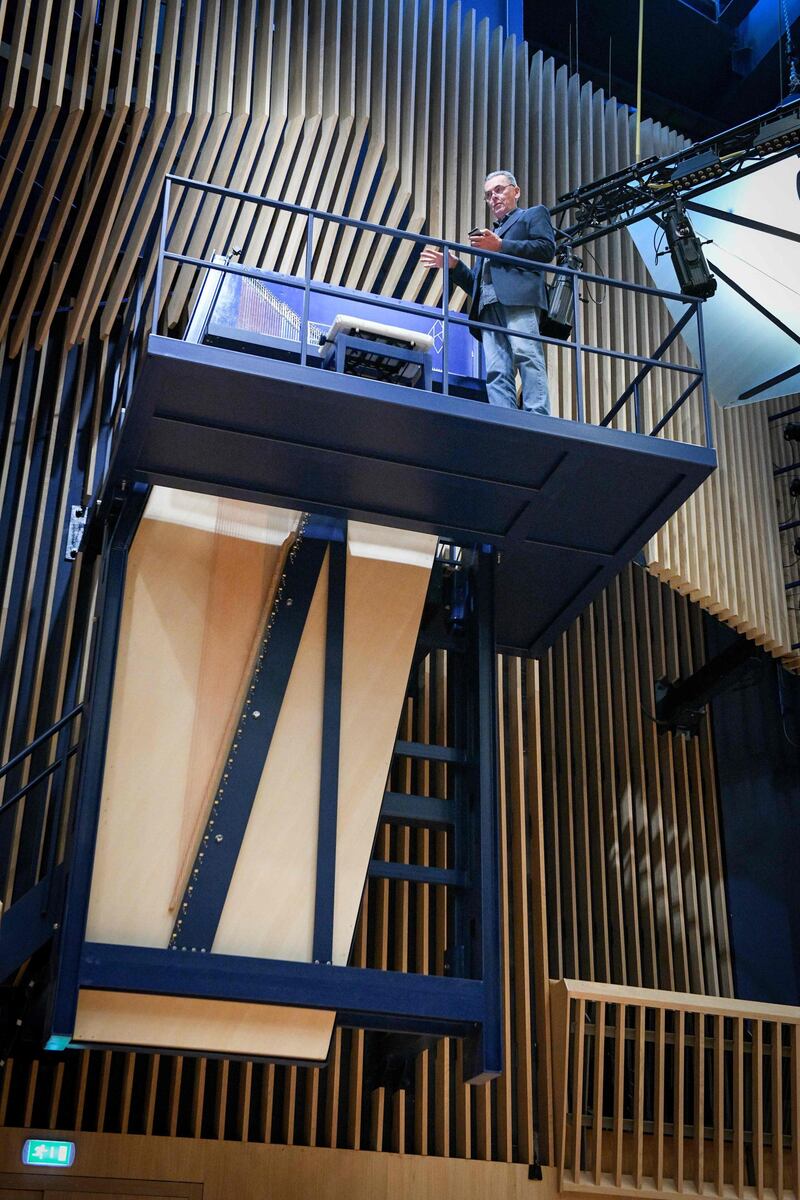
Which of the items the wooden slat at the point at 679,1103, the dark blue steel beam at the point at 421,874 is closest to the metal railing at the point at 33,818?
the dark blue steel beam at the point at 421,874

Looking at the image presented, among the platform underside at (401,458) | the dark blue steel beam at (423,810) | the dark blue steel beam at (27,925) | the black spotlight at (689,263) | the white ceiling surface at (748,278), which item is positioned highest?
the white ceiling surface at (748,278)

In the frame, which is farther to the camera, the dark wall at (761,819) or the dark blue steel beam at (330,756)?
the dark wall at (761,819)

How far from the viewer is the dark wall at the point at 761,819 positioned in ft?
30.3

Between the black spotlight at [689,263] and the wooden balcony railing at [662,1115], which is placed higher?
the black spotlight at [689,263]

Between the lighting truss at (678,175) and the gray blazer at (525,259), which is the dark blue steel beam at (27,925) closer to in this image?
the gray blazer at (525,259)

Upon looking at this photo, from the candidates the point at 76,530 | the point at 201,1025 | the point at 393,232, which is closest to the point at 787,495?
the point at 393,232

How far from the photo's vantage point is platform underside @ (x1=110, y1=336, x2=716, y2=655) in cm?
537

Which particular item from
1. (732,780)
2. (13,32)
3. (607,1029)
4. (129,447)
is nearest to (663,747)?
(732,780)

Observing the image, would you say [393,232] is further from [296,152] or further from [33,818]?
[33,818]

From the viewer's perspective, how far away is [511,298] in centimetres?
611

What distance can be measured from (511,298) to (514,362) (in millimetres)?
317

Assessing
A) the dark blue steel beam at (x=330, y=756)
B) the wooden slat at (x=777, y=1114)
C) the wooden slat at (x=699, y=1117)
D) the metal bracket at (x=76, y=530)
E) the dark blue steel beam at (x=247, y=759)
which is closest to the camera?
the dark blue steel beam at (x=247, y=759)

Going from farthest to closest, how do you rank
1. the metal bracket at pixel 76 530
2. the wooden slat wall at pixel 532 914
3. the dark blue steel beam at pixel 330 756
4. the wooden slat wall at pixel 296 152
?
the wooden slat wall at pixel 296 152 → the wooden slat wall at pixel 532 914 → the metal bracket at pixel 76 530 → the dark blue steel beam at pixel 330 756

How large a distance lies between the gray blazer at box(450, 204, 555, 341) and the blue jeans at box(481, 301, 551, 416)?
0.06 metres
